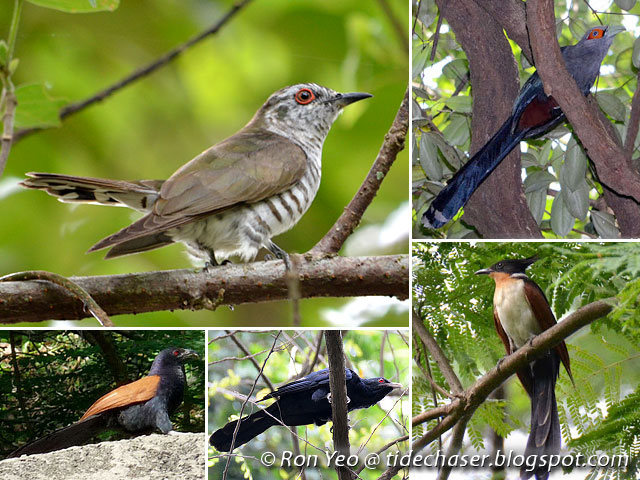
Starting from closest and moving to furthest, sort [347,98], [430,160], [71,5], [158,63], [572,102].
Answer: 1. [71,5]
2. [572,102]
3. [430,160]
4. [347,98]
5. [158,63]

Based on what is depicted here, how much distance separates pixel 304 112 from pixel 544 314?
743 mm

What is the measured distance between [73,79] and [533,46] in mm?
1139

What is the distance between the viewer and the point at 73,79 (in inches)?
66.9

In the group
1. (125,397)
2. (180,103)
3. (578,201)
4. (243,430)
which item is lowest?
(243,430)

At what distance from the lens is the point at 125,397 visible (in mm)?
1467

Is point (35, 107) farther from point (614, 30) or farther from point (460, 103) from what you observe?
point (614, 30)

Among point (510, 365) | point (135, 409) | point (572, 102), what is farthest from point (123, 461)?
point (572, 102)

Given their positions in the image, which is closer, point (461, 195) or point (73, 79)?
point (461, 195)

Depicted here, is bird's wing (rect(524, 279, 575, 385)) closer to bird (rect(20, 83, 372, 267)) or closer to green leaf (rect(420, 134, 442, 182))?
green leaf (rect(420, 134, 442, 182))

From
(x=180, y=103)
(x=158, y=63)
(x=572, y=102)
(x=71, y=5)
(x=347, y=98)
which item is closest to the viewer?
(x=71, y=5)

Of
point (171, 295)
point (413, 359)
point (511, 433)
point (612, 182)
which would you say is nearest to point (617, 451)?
point (511, 433)

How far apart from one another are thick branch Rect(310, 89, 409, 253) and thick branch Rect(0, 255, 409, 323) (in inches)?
3.9

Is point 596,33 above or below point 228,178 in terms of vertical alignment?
above

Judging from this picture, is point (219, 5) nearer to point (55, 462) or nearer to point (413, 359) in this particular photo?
point (413, 359)
